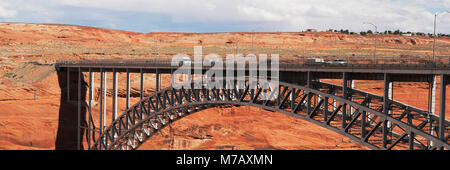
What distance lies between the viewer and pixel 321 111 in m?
29.5

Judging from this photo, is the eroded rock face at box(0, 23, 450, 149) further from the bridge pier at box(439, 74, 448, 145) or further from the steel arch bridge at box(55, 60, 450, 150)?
the bridge pier at box(439, 74, 448, 145)

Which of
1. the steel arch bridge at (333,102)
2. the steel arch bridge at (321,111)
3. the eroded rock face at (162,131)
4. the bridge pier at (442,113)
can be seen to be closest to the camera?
the bridge pier at (442,113)

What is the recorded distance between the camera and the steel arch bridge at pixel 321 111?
2123cm

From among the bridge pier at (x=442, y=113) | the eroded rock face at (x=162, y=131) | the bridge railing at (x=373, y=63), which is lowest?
the eroded rock face at (x=162, y=131)

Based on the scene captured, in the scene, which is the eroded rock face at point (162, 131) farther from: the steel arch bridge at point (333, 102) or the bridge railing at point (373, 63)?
the bridge railing at point (373, 63)

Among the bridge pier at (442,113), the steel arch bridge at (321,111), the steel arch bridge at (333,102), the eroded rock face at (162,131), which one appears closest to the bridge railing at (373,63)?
the steel arch bridge at (333,102)

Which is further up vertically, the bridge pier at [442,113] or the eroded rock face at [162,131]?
the bridge pier at [442,113]

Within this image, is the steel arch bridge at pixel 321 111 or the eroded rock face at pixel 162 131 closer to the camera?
the steel arch bridge at pixel 321 111

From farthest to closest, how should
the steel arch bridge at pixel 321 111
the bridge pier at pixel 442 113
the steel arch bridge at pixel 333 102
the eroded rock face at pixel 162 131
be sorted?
the eroded rock face at pixel 162 131 → the steel arch bridge at pixel 321 111 → the steel arch bridge at pixel 333 102 → the bridge pier at pixel 442 113

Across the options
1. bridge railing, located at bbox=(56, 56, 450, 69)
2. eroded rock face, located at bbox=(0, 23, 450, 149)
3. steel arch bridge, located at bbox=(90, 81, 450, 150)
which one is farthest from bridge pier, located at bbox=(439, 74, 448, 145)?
eroded rock face, located at bbox=(0, 23, 450, 149)

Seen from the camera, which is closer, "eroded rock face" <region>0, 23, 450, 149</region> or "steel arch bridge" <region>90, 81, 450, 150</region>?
"steel arch bridge" <region>90, 81, 450, 150</region>

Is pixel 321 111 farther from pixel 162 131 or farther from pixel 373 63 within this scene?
pixel 162 131

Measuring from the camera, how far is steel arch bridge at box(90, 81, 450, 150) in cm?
2123

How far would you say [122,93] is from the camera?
177 ft
